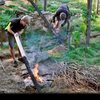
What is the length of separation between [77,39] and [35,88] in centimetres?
281

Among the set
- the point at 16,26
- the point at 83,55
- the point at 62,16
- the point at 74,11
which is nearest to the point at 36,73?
the point at 16,26

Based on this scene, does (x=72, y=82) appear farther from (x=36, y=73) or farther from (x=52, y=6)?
(x=52, y=6)

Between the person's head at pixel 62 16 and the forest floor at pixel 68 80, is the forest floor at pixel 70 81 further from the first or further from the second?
the person's head at pixel 62 16

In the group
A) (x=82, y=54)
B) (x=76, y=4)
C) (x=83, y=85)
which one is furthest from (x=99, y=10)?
(x=83, y=85)

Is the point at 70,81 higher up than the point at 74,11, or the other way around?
the point at 74,11

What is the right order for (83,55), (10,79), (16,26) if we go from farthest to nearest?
(83,55) < (16,26) < (10,79)

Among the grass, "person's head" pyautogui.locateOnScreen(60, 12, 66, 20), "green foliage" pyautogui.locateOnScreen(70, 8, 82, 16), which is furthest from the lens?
"green foliage" pyautogui.locateOnScreen(70, 8, 82, 16)

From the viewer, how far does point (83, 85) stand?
4.61 metres

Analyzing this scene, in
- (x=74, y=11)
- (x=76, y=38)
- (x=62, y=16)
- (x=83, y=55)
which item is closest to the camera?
(x=83, y=55)

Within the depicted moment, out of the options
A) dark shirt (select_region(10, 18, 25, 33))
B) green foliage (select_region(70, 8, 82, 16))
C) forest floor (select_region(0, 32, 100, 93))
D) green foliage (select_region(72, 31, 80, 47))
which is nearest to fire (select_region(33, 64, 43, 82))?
forest floor (select_region(0, 32, 100, 93))

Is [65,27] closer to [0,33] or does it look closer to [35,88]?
[0,33]

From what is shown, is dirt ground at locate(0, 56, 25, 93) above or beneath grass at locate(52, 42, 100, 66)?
beneath

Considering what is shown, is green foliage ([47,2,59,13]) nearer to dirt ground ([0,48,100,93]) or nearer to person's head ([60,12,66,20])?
person's head ([60,12,66,20])

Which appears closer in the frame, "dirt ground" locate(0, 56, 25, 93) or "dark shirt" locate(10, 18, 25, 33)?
"dirt ground" locate(0, 56, 25, 93)
